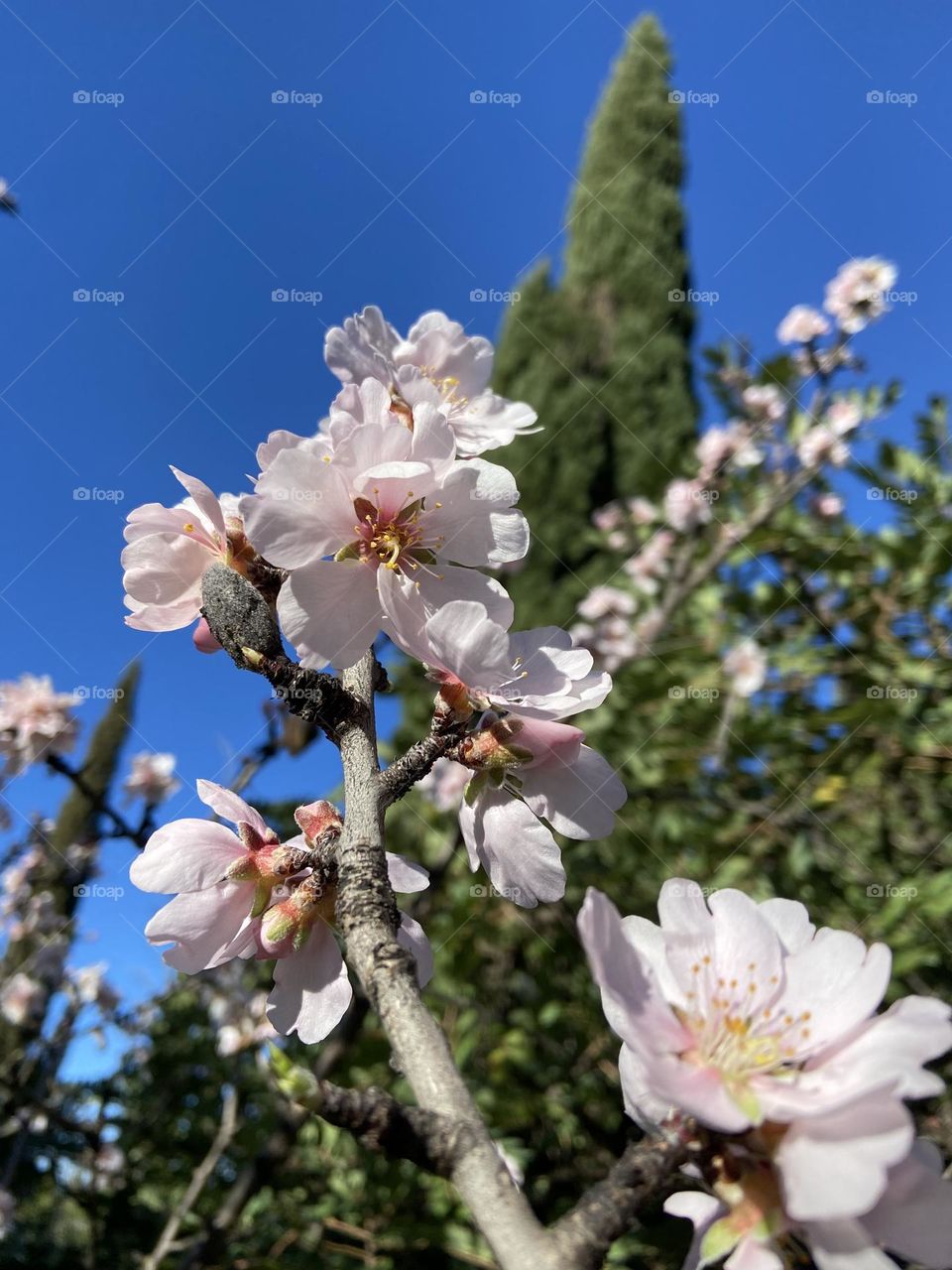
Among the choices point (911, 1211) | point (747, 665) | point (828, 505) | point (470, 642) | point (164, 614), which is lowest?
point (911, 1211)

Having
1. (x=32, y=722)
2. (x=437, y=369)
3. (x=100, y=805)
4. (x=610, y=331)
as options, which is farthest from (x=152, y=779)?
(x=610, y=331)

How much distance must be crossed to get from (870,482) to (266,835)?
→ 3092mm

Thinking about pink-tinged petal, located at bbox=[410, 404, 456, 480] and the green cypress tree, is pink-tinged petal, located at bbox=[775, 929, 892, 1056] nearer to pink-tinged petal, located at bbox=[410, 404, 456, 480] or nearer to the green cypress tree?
pink-tinged petal, located at bbox=[410, 404, 456, 480]

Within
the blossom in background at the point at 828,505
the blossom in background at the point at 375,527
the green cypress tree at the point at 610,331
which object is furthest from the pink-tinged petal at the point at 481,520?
the green cypress tree at the point at 610,331

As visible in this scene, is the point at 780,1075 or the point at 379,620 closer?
the point at 780,1075

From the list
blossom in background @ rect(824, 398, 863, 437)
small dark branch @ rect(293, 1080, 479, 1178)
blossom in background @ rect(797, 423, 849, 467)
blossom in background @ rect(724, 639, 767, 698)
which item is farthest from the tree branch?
blossom in background @ rect(824, 398, 863, 437)

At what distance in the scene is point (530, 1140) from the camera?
2.72 meters

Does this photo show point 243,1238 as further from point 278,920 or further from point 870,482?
point 870,482

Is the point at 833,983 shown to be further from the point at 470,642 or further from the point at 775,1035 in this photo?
the point at 470,642

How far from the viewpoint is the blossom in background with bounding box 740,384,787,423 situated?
3.77 m

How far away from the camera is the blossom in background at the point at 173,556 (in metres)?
0.79

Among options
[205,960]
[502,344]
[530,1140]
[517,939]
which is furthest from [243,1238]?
[502,344]

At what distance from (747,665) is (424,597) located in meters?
2.73

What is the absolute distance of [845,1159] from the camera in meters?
0.42
